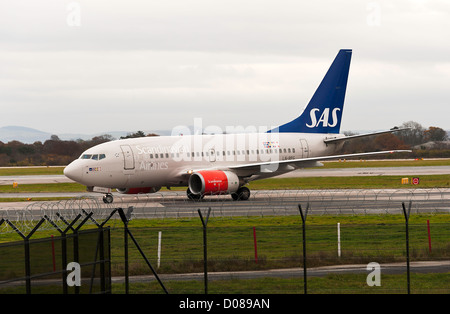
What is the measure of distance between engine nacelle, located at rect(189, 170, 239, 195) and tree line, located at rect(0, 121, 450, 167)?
74838 millimetres

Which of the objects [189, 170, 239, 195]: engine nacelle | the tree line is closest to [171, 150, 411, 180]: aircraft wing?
[189, 170, 239, 195]: engine nacelle

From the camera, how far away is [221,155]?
166ft

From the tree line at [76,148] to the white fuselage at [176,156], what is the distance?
68866mm

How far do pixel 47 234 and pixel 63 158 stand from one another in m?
104

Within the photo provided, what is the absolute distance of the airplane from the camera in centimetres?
4625

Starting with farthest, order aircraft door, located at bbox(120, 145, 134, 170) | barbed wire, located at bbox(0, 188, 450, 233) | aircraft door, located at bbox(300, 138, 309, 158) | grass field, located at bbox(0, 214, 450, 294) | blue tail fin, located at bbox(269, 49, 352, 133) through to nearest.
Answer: blue tail fin, located at bbox(269, 49, 352, 133) < aircraft door, located at bbox(300, 138, 309, 158) < aircraft door, located at bbox(120, 145, 134, 170) < barbed wire, located at bbox(0, 188, 450, 233) < grass field, located at bbox(0, 214, 450, 294)

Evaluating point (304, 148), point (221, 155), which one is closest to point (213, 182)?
point (221, 155)

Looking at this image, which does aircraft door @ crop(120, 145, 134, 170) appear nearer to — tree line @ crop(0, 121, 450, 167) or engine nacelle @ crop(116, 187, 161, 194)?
engine nacelle @ crop(116, 187, 161, 194)

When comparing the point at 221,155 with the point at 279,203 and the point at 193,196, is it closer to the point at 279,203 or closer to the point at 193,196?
the point at 193,196

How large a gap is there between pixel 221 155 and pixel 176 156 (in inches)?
149

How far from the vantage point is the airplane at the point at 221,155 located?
1821 inches
